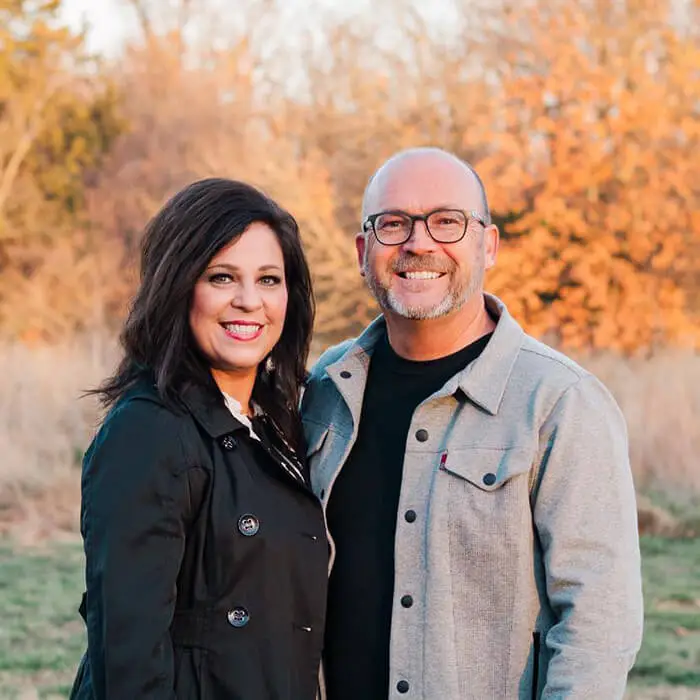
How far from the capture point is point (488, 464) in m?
2.66

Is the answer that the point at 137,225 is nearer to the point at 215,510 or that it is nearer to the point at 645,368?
the point at 645,368

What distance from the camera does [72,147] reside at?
1916 cm

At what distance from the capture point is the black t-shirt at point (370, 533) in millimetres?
2805

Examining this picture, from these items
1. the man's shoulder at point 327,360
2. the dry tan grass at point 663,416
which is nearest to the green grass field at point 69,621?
the dry tan grass at point 663,416

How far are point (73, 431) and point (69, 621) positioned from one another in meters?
4.70

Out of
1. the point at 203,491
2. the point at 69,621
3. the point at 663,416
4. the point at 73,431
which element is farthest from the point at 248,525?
the point at 73,431

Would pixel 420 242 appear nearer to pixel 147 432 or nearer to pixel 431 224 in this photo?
pixel 431 224

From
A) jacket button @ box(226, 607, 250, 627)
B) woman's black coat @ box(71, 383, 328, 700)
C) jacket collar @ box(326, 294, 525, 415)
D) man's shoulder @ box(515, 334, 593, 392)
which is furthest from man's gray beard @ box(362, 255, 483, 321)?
jacket button @ box(226, 607, 250, 627)

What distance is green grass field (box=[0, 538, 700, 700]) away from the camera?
557 centimetres

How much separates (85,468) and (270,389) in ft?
2.36

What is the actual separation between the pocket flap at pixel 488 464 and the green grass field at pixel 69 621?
10.4 ft

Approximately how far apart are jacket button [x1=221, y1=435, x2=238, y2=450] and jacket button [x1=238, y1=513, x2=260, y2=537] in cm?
18

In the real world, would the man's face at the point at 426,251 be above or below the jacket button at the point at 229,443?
above

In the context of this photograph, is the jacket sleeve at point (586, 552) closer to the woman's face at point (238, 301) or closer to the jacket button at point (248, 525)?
the jacket button at point (248, 525)
